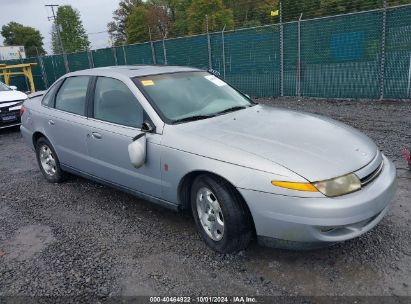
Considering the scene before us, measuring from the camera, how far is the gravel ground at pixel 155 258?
2.90 meters

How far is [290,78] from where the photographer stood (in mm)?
11336

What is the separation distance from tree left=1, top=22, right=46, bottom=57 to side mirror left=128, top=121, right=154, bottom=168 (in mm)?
101595

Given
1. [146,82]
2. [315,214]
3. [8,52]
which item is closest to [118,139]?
[146,82]

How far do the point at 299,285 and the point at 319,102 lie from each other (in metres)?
8.15

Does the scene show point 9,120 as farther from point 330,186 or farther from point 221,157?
point 330,186

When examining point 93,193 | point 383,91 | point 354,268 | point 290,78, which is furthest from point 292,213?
point 290,78

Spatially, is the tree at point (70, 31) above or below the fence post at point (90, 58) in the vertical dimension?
above

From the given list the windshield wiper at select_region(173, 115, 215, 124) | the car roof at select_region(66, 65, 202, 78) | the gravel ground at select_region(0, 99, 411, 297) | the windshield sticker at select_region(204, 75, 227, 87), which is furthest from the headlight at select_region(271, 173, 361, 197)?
the car roof at select_region(66, 65, 202, 78)

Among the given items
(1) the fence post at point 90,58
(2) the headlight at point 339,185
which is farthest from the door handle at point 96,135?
(1) the fence post at point 90,58

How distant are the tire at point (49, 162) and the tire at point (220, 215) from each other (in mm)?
2639

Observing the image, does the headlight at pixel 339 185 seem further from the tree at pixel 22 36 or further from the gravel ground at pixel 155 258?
the tree at pixel 22 36

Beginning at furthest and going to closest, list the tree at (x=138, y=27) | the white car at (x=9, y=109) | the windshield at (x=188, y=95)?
the tree at (x=138, y=27) → the white car at (x=9, y=109) → the windshield at (x=188, y=95)

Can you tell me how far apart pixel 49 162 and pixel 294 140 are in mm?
3693

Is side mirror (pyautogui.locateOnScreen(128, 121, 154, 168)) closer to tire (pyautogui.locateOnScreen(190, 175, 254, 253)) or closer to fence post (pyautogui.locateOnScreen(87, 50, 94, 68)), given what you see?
tire (pyautogui.locateOnScreen(190, 175, 254, 253))
